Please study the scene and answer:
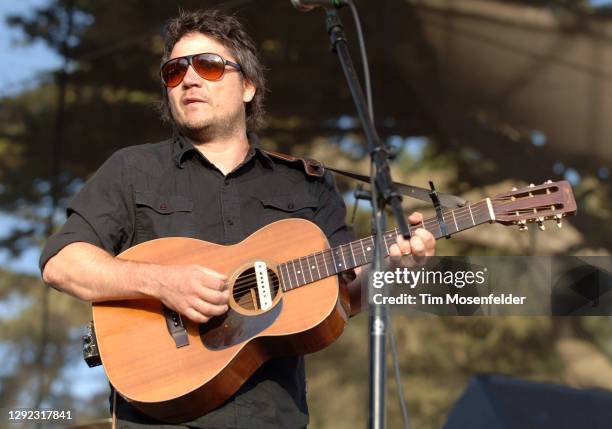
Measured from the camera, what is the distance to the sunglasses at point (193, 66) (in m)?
2.88

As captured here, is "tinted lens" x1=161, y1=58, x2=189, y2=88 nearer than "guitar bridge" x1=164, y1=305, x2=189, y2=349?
No

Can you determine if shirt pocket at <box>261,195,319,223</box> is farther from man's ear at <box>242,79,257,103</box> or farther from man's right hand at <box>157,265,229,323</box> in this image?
man's ear at <box>242,79,257,103</box>

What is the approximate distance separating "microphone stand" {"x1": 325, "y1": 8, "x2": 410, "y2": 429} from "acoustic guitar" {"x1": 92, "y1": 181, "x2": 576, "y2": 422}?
0.51 meters

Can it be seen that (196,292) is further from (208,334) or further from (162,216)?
(162,216)

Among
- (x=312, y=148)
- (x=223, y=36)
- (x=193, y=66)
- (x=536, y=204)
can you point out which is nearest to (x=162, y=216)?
(x=193, y=66)

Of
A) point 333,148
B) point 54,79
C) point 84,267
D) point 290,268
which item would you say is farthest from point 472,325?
point 54,79

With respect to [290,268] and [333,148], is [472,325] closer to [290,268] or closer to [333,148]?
[333,148]

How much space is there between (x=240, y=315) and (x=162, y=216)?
43 cm

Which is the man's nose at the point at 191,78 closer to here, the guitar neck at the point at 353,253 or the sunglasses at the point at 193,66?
the sunglasses at the point at 193,66

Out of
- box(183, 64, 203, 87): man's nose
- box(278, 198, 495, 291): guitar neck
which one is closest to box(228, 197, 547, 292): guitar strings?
box(278, 198, 495, 291): guitar neck

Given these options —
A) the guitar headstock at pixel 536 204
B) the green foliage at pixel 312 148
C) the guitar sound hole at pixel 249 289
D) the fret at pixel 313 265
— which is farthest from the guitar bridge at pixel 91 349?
the green foliage at pixel 312 148

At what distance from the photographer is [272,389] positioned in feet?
8.18

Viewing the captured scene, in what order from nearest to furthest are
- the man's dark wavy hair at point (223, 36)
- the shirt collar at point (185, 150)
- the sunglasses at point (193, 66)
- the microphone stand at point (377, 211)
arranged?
the microphone stand at point (377, 211), the shirt collar at point (185, 150), the sunglasses at point (193, 66), the man's dark wavy hair at point (223, 36)

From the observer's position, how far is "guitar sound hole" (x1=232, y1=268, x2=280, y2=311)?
2.55m
